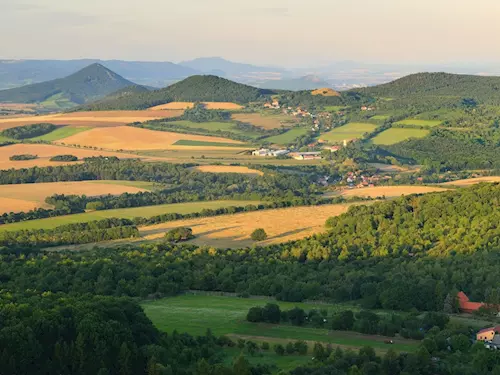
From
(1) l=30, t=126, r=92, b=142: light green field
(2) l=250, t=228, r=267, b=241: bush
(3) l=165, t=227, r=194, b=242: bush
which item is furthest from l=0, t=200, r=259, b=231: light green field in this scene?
(1) l=30, t=126, r=92, b=142: light green field

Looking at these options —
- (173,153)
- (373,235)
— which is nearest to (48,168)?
(173,153)

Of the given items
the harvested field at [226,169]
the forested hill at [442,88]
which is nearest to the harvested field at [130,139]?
the harvested field at [226,169]

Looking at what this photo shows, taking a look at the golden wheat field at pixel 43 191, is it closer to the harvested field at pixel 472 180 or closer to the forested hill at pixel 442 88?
the harvested field at pixel 472 180

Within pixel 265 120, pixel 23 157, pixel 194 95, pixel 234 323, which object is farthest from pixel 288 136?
pixel 234 323

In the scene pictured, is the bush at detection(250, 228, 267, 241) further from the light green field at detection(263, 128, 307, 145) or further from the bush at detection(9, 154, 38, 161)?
the light green field at detection(263, 128, 307, 145)

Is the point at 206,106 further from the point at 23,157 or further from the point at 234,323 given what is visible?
the point at 234,323

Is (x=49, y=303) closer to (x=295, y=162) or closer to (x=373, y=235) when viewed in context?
(x=373, y=235)
